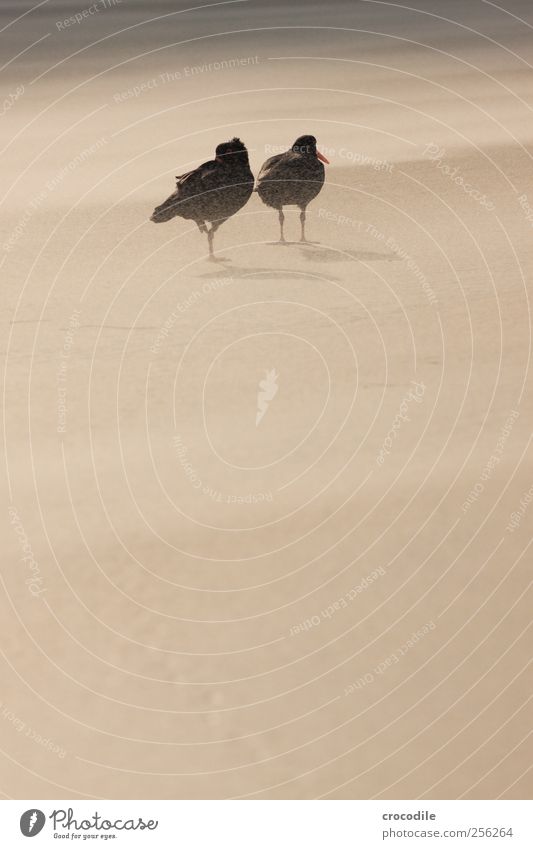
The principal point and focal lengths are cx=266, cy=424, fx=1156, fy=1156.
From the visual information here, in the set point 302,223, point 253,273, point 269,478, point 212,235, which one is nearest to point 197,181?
point 212,235

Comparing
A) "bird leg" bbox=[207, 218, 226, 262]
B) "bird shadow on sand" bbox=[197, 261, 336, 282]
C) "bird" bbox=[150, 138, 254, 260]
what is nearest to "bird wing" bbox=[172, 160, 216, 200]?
"bird" bbox=[150, 138, 254, 260]

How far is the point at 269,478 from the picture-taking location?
4.11 metres

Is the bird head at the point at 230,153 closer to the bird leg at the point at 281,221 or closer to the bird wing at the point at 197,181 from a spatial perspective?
the bird wing at the point at 197,181

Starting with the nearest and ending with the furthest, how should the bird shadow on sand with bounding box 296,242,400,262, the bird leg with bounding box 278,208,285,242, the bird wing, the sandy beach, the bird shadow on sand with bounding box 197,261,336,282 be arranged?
1. the sandy beach
2. the bird wing
3. the bird shadow on sand with bounding box 197,261,336,282
4. the bird leg with bounding box 278,208,285,242
5. the bird shadow on sand with bounding box 296,242,400,262

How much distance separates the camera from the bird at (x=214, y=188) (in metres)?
5.64

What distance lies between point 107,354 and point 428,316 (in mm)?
1496

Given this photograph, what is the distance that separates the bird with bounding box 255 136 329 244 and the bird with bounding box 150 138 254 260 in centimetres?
12

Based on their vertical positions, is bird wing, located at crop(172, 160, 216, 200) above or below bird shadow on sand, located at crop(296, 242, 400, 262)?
below

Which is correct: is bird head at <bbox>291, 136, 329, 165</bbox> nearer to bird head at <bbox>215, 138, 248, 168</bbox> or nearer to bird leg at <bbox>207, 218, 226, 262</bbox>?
bird head at <bbox>215, 138, 248, 168</bbox>

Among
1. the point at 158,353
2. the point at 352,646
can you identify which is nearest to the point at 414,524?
the point at 352,646

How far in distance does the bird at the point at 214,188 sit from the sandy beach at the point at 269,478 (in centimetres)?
36

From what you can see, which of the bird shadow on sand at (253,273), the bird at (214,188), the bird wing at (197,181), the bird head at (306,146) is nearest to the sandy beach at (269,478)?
the bird shadow on sand at (253,273)

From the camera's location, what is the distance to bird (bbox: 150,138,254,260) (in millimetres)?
5641

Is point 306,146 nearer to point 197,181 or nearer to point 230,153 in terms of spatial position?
point 230,153
